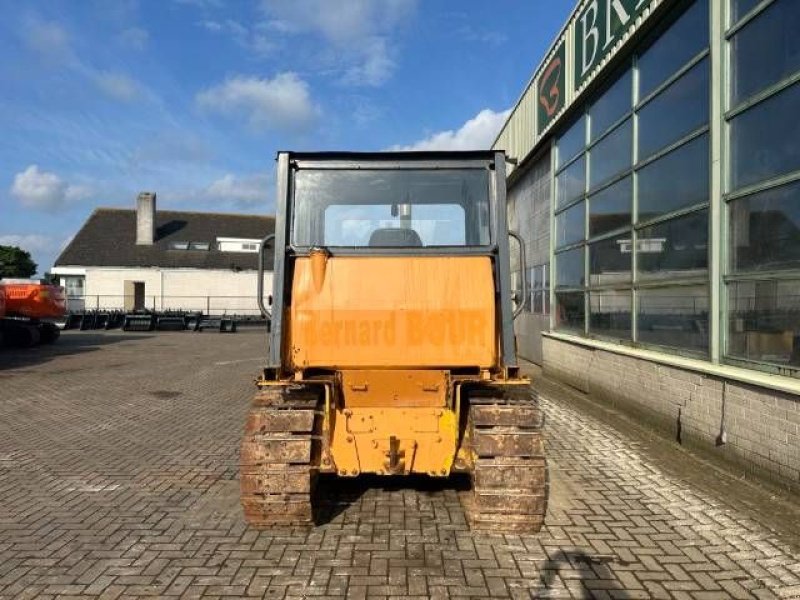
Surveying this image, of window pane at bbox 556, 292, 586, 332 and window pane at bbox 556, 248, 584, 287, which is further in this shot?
window pane at bbox 556, 248, 584, 287

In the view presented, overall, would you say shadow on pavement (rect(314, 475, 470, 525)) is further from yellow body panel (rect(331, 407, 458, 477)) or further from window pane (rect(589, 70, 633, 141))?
window pane (rect(589, 70, 633, 141))

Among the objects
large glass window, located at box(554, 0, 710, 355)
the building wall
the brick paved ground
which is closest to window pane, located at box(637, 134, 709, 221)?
large glass window, located at box(554, 0, 710, 355)

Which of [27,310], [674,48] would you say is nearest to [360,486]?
[674,48]

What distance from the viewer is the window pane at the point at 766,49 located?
194 inches

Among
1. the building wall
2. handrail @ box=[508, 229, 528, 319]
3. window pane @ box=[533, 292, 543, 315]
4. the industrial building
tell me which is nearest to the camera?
handrail @ box=[508, 229, 528, 319]

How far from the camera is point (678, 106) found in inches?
270

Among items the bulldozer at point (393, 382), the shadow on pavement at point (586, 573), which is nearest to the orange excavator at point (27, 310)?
the bulldozer at point (393, 382)

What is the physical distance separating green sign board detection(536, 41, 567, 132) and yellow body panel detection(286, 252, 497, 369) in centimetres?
782

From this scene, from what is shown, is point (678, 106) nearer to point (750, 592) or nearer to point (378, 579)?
point (750, 592)

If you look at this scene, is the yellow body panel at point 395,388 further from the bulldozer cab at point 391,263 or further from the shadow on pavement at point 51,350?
the shadow on pavement at point 51,350

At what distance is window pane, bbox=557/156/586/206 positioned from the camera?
10.2 m

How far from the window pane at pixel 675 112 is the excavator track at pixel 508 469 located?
441 cm

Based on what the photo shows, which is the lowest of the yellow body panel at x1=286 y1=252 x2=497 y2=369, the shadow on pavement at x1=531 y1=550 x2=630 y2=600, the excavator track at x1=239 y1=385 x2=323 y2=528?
the shadow on pavement at x1=531 y1=550 x2=630 y2=600

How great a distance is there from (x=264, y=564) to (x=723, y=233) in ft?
17.5
